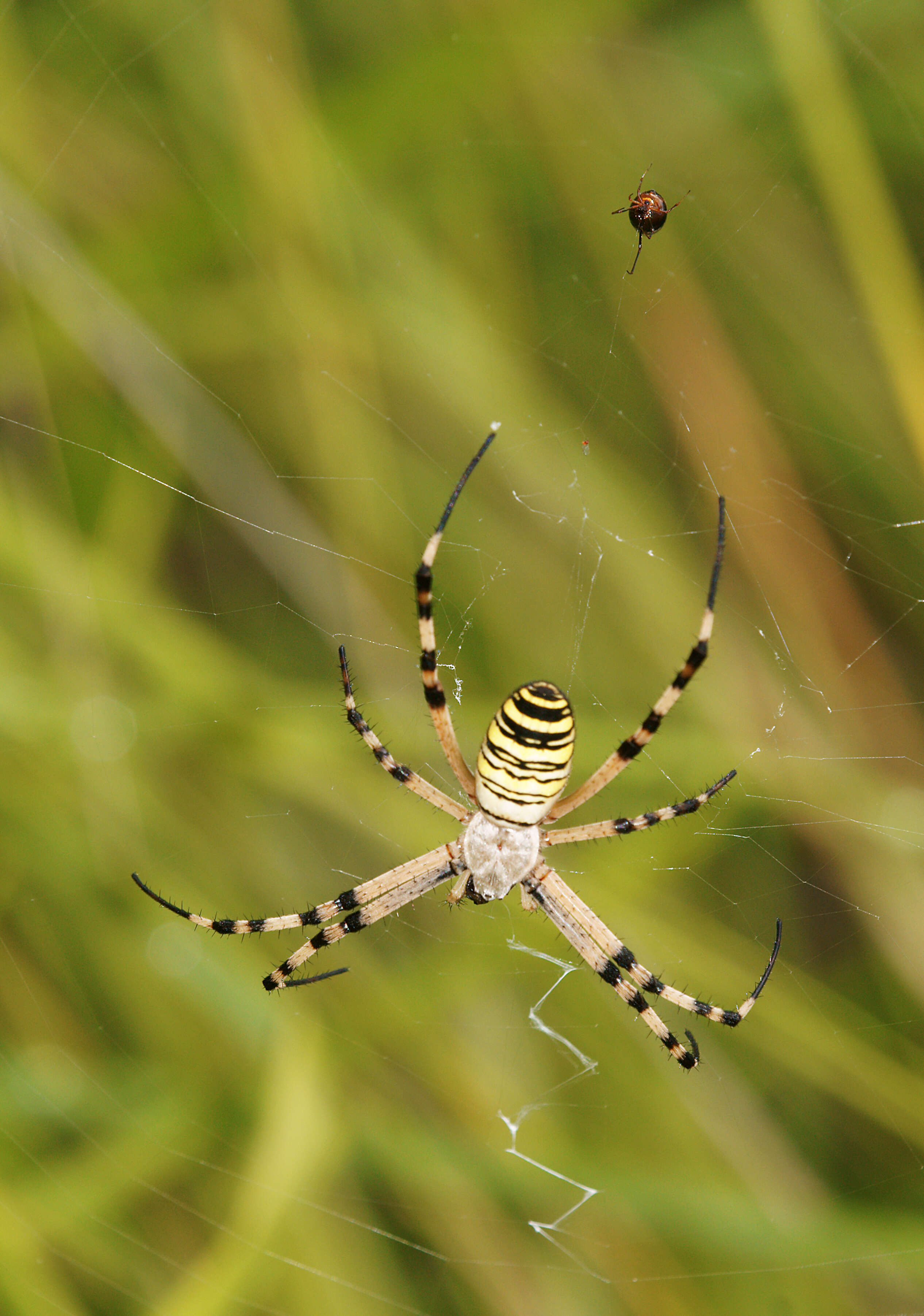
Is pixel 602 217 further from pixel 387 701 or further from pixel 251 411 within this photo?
pixel 387 701

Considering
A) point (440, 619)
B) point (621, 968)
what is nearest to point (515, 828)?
point (621, 968)

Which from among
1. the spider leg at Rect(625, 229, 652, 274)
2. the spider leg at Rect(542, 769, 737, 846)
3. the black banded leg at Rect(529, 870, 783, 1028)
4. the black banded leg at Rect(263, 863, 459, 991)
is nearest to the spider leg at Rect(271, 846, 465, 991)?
the black banded leg at Rect(263, 863, 459, 991)

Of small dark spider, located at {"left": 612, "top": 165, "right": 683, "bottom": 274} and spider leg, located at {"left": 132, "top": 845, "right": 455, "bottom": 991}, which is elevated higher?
small dark spider, located at {"left": 612, "top": 165, "right": 683, "bottom": 274}

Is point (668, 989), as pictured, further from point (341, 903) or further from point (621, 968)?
point (341, 903)

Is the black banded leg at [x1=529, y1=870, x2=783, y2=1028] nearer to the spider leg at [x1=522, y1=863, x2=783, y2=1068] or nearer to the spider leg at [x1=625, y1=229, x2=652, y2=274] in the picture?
the spider leg at [x1=522, y1=863, x2=783, y2=1068]

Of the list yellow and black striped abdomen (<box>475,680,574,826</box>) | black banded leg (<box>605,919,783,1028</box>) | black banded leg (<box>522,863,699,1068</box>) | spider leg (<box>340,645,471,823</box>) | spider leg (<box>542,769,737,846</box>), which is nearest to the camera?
yellow and black striped abdomen (<box>475,680,574,826</box>)

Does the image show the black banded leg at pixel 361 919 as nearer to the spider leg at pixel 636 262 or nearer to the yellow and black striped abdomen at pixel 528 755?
the yellow and black striped abdomen at pixel 528 755

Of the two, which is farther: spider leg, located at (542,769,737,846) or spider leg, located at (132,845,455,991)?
spider leg, located at (132,845,455,991)
